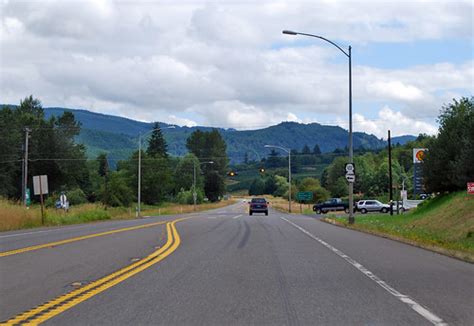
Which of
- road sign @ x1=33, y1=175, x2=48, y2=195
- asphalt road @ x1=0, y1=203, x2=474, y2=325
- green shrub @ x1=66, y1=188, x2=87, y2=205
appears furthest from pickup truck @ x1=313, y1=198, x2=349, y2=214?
asphalt road @ x1=0, y1=203, x2=474, y2=325

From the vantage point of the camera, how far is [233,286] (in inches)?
445

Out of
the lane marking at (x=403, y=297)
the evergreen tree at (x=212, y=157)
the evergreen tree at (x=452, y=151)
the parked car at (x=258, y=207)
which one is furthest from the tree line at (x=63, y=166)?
the lane marking at (x=403, y=297)

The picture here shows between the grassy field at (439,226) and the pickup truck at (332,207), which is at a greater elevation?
the grassy field at (439,226)

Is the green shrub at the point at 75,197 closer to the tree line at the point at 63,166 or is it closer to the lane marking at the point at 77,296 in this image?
the tree line at the point at 63,166

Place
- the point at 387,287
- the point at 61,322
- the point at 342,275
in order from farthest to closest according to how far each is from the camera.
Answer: the point at 342,275, the point at 387,287, the point at 61,322

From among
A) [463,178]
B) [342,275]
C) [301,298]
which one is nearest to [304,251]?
[342,275]

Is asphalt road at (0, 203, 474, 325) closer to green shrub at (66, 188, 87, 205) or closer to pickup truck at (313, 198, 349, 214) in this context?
pickup truck at (313, 198, 349, 214)

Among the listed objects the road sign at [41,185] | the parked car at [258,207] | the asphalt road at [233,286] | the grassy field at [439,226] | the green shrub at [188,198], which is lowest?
the green shrub at [188,198]

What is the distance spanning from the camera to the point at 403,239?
24.1 meters

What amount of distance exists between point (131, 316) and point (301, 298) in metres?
2.79

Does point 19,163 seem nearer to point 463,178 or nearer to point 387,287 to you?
point 463,178

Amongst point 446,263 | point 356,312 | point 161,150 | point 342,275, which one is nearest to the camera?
point 356,312

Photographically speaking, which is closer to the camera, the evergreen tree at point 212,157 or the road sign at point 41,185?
the road sign at point 41,185

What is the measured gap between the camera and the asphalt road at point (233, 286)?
8672 millimetres
